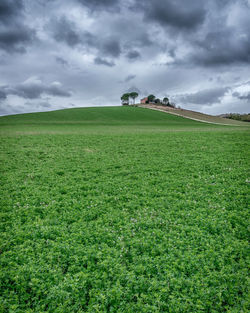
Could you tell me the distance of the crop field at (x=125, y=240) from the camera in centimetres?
482

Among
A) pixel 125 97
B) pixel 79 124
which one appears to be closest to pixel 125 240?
Result: pixel 79 124

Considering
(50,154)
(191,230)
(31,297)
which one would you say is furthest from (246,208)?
(50,154)

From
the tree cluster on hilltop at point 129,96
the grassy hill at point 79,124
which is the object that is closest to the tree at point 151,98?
the tree cluster on hilltop at point 129,96

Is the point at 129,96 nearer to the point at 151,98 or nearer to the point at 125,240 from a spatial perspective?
the point at 151,98

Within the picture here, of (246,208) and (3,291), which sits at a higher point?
(246,208)

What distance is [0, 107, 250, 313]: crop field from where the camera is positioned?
482cm

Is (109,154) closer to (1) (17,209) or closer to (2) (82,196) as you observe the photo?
(2) (82,196)

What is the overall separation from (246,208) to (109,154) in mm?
11549

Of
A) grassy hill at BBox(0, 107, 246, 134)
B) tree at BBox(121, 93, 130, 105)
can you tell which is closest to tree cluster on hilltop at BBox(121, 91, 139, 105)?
tree at BBox(121, 93, 130, 105)

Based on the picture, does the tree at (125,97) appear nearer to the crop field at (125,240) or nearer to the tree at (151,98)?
the tree at (151,98)

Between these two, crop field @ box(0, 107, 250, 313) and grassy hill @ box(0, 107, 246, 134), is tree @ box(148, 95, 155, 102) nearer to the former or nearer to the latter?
grassy hill @ box(0, 107, 246, 134)

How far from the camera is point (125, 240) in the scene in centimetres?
660

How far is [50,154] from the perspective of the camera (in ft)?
57.0

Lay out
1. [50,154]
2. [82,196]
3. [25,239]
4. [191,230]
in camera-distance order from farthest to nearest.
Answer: [50,154] → [82,196] → [191,230] → [25,239]
